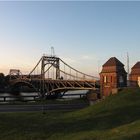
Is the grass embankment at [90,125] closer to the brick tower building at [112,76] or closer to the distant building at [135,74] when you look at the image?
the brick tower building at [112,76]

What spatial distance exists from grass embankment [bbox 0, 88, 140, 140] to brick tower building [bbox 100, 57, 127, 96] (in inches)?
793

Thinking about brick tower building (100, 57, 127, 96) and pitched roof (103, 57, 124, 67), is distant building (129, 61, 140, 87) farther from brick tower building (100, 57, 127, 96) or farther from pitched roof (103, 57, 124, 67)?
pitched roof (103, 57, 124, 67)

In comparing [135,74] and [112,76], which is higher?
[135,74]

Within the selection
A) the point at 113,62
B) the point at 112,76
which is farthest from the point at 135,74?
the point at 112,76

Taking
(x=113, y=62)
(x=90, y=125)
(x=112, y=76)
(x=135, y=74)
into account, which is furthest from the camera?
(x=135, y=74)

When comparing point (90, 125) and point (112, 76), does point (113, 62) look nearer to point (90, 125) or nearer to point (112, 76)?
point (112, 76)

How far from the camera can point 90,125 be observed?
26.2 meters

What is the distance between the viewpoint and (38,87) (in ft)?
337

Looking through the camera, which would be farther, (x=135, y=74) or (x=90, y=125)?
(x=135, y=74)

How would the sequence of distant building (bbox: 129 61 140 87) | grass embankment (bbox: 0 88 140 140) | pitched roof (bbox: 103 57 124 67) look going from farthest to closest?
distant building (bbox: 129 61 140 87) → pitched roof (bbox: 103 57 124 67) → grass embankment (bbox: 0 88 140 140)

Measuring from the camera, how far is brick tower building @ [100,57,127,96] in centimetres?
5578

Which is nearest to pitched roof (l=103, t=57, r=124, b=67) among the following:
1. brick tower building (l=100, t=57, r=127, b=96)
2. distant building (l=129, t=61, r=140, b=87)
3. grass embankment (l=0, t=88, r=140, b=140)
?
brick tower building (l=100, t=57, r=127, b=96)

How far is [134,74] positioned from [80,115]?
30741 millimetres

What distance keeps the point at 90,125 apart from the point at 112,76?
3073 centimetres
